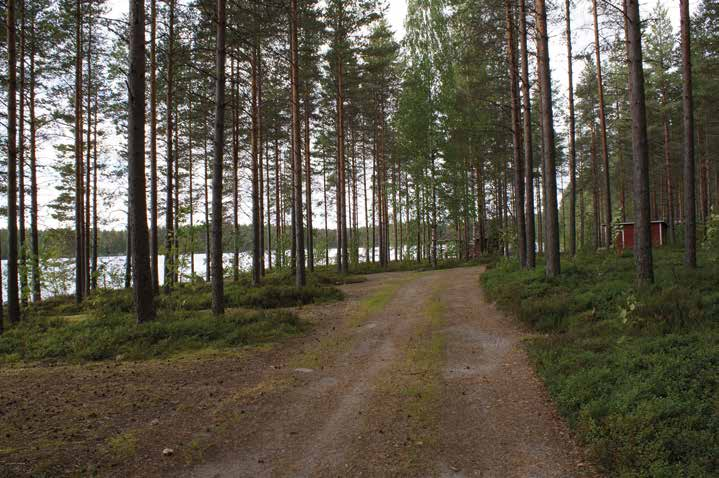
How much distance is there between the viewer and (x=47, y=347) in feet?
28.2

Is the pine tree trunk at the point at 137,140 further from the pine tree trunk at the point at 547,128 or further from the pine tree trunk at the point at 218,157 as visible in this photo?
the pine tree trunk at the point at 547,128

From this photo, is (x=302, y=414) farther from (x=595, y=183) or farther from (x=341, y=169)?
(x=595, y=183)

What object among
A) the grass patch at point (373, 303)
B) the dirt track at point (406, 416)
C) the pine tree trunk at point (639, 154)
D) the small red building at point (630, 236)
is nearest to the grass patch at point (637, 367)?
the dirt track at point (406, 416)

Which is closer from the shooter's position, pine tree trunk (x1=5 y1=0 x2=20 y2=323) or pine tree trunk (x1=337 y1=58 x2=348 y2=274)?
pine tree trunk (x1=5 y1=0 x2=20 y2=323)

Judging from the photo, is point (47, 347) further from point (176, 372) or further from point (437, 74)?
point (437, 74)

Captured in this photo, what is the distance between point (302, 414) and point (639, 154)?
31.9 feet

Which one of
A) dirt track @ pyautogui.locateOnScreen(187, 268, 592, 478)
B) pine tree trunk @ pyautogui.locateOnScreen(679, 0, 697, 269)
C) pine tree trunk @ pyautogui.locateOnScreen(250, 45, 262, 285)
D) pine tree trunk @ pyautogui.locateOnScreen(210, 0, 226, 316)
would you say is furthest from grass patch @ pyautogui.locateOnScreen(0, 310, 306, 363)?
pine tree trunk @ pyautogui.locateOnScreen(679, 0, 697, 269)

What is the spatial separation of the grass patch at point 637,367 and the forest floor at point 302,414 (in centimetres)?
37

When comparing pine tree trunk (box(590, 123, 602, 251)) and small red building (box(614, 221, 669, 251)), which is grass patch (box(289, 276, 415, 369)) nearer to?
small red building (box(614, 221, 669, 251))

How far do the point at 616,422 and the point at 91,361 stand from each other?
8.37 meters

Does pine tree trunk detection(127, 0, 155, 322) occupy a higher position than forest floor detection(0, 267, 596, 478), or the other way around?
pine tree trunk detection(127, 0, 155, 322)

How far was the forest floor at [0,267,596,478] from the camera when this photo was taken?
3867 millimetres

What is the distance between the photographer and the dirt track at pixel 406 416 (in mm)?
3830

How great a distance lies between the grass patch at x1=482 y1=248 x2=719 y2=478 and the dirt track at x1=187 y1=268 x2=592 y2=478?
340mm
